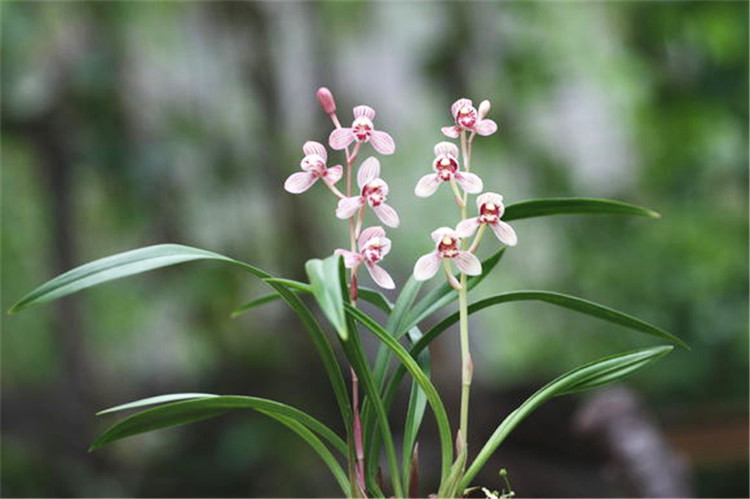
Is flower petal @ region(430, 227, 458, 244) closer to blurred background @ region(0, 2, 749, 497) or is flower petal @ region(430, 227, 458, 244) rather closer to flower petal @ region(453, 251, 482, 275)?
flower petal @ region(453, 251, 482, 275)

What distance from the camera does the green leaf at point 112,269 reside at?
51 centimetres

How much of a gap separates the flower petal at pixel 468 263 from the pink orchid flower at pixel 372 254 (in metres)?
0.05

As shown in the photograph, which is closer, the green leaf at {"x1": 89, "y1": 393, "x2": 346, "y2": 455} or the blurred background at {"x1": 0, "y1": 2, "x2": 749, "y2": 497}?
the green leaf at {"x1": 89, "y1": 393, "x2": 346, "y2": 455}

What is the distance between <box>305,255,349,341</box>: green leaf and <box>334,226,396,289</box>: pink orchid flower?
1.7 inches

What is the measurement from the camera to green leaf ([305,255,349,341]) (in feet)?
1.47

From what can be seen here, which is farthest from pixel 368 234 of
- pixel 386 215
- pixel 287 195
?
pixel 287 195

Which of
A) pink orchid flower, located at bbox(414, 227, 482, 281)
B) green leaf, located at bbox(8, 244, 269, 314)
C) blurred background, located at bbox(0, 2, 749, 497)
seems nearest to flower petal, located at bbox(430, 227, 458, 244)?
pink orchid flower, located at bbox(414, 227, 482, 281)

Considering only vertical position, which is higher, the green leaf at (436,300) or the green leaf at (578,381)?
the green leaf at (436,300)

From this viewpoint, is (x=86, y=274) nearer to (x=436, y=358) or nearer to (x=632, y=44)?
(x=436, y=358)

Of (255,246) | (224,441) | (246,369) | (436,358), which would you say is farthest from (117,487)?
(436,358)

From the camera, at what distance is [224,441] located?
252cm

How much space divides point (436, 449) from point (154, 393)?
3.16ft

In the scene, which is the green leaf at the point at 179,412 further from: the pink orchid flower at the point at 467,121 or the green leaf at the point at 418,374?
the pink orchid flower at the point at 467,121

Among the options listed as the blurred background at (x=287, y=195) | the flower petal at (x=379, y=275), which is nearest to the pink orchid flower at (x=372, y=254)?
the flower petal at (x=379, y=275)
